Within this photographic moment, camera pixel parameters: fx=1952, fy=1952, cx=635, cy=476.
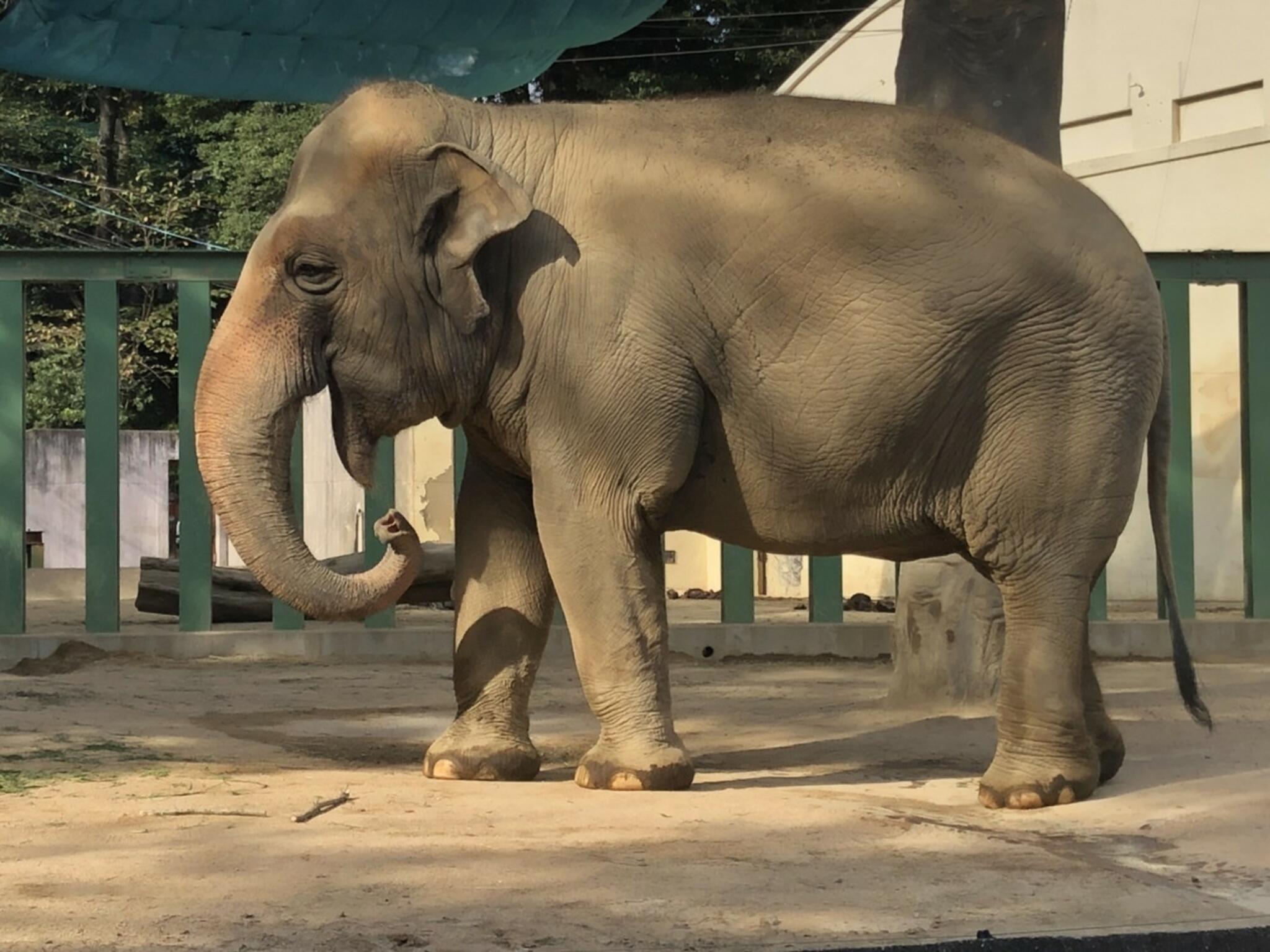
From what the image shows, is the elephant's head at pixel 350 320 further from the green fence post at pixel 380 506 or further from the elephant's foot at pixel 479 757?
the green fence post at pixel 380 506

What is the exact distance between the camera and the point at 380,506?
33.6ft

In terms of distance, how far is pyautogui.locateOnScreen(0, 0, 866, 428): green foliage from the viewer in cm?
2795

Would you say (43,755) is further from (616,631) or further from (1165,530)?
(1165,530)

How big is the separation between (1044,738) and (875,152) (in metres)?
1.71

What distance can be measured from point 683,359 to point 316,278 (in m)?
1.03

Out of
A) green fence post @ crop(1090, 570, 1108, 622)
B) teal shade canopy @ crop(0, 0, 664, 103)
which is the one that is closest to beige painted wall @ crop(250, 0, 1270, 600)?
green fence post @ crop(1090, 570, 1108, 622)

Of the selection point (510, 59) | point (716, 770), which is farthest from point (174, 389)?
point (716, 770)

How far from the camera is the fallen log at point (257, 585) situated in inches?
422

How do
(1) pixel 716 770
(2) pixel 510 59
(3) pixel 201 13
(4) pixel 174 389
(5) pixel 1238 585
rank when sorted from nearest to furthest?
(1) pixel 716 770
(3) pixel 201 13
(2) pixel 510 59
(5) pixel 1238 585
(4) pixel 174 389

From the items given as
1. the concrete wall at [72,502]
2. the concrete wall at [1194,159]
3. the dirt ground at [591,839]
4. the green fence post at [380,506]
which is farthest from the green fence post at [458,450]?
the concrete wall at [72,502]

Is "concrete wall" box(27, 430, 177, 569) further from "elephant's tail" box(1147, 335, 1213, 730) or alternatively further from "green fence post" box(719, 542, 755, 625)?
"elephant's tail" box(1147, 335, 1213, 730)

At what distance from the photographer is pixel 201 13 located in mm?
8430

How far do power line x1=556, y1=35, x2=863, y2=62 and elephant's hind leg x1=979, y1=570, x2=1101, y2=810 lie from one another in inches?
929

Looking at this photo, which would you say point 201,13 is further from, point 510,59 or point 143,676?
point 143,676
